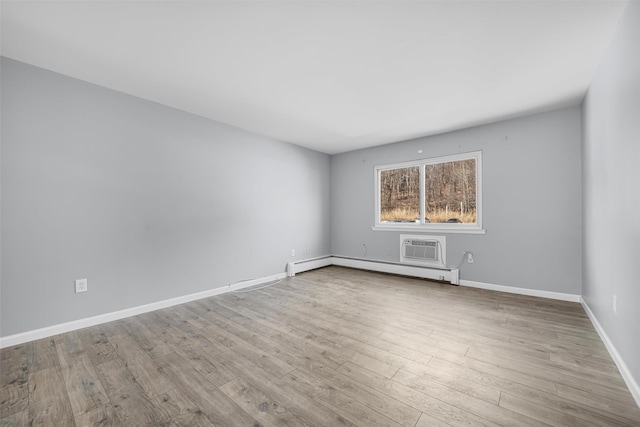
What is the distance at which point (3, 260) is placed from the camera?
2180mm

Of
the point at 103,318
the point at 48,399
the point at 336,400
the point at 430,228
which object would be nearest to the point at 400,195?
the point at 430,228

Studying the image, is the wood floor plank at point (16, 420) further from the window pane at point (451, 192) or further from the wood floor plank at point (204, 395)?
the window pane at point (451, 192)

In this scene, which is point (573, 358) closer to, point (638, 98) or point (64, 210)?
point (638, 98)

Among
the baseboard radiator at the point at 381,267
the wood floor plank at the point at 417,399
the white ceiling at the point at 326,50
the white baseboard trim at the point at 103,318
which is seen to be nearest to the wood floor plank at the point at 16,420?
the white baseboard trim at the point at 103,318

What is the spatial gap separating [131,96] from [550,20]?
393cm

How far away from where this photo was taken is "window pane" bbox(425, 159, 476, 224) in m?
4.08

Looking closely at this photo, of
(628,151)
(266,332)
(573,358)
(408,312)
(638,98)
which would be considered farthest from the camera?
(408,312)

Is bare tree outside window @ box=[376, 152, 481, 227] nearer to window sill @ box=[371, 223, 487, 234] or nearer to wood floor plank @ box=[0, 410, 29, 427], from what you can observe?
window sill @ box=[371, 223, 487, 234]

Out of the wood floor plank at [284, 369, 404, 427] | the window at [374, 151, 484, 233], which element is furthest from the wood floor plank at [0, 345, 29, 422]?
the window at [374, 151, 484, 233]

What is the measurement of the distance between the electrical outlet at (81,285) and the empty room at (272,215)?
0.02 metres

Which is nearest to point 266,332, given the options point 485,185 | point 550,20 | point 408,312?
point 408,312

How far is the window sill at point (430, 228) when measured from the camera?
3.99 meters

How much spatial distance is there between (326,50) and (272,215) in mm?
2928

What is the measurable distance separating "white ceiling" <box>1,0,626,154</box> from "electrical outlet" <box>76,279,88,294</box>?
2.03 m
